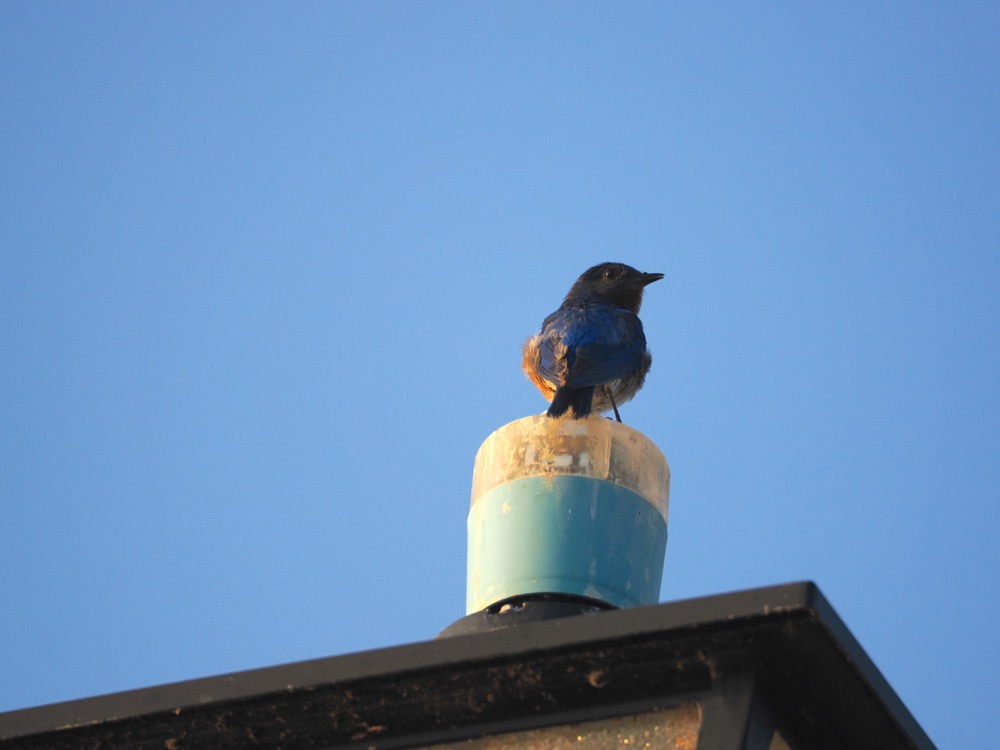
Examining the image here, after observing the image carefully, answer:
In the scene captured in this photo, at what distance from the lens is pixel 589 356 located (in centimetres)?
742

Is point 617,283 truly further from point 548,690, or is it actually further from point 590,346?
point 548,690

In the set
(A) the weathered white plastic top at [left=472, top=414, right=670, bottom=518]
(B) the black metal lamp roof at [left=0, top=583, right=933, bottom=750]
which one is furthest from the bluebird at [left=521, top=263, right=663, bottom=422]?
(B) the black metal lamp roof at [left=0, top=583, right=933, bottom=750]

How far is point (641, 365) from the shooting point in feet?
26.5

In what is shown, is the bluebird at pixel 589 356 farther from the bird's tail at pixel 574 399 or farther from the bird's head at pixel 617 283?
the bird's head at pixel 617 283

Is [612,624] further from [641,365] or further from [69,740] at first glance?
[641,365]

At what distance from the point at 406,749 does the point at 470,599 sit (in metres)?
1.28

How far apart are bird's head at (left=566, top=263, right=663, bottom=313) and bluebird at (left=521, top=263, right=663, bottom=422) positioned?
2.57 ft

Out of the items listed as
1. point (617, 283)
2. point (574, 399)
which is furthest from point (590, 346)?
point (617, 283)

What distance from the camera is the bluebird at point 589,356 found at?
7.15 m

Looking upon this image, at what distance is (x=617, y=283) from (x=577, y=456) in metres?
5.07

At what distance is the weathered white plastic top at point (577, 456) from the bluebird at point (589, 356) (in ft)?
5.53

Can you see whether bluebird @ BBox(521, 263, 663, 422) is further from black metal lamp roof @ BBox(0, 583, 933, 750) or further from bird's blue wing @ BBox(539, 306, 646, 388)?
black metal lamp roof @ BBox(0, 583, 933, 750)

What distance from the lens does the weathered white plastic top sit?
15.4 ft

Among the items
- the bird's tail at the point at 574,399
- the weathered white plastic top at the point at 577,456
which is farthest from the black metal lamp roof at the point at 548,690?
the bird's tail at the point at 574,399
